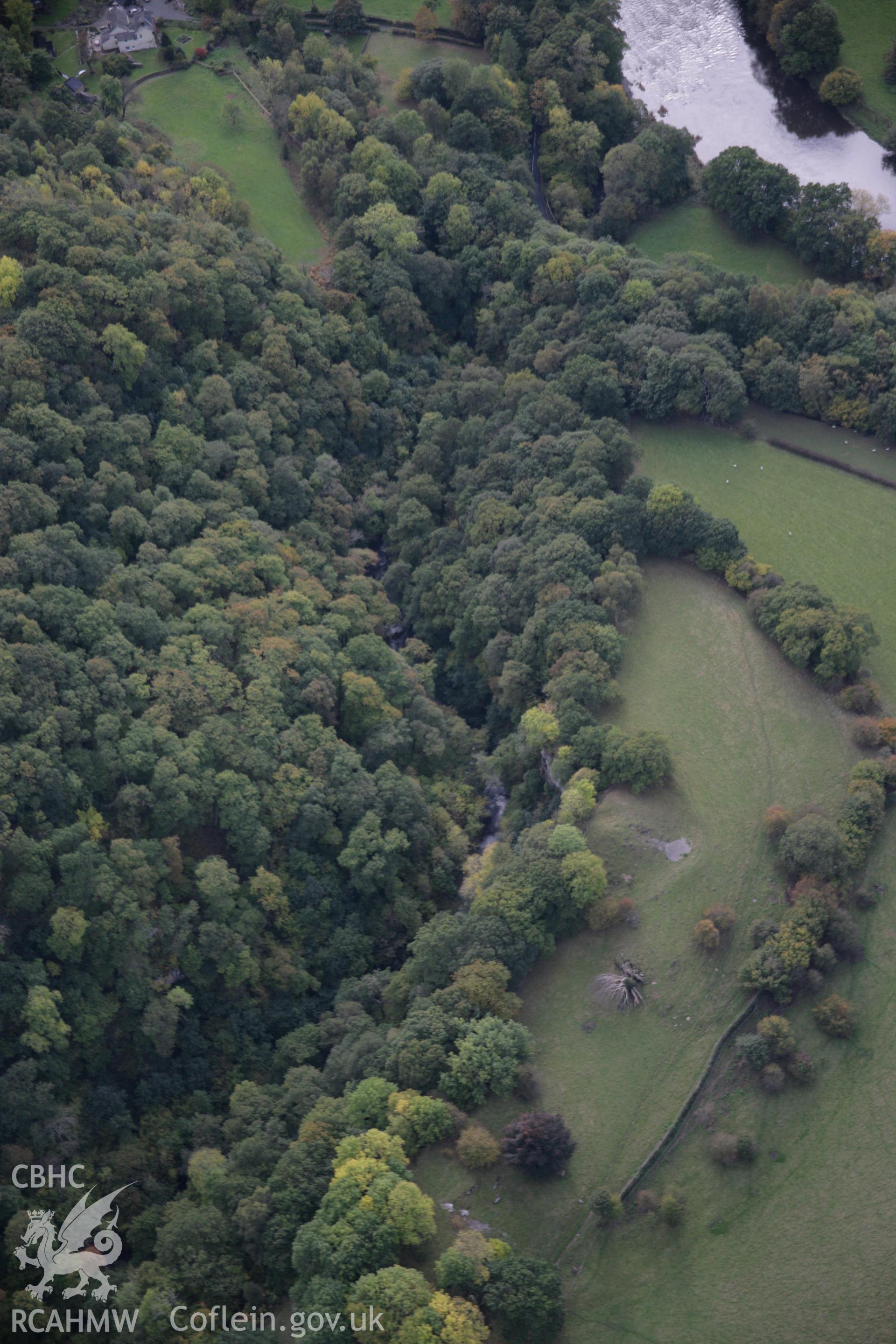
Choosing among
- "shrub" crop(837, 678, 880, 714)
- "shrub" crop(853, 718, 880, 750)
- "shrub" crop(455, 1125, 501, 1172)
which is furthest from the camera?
"shrub" crop(837, 678, 880, 714)

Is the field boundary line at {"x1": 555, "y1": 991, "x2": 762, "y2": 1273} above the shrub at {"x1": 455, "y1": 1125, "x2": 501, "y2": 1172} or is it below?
above

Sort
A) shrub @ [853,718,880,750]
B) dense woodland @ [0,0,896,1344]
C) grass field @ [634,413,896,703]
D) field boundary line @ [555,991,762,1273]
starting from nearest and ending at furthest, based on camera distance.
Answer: field boundary line @ [555,991,762,1273], dense woodland @ [0,0,896,1344], shrub @ [853,718,880,750], grass field @ [634,413,896,703]

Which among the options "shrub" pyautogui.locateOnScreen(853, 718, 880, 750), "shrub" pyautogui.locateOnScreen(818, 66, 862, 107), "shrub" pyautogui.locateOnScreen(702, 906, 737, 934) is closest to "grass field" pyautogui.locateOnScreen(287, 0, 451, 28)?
"shrub" pyautogui.locateOnScreen(818, 66, 862, 107)

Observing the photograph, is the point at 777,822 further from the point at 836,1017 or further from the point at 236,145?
the point at 236,145

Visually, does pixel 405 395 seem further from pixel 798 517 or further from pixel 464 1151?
pixel 464 1151

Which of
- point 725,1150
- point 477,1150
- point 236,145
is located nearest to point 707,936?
point 725,1150

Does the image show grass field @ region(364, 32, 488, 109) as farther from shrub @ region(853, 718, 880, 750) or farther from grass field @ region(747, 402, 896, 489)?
shrub @ region(853, 718, 880, 750)

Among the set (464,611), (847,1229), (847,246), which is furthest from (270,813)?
(847,246)
